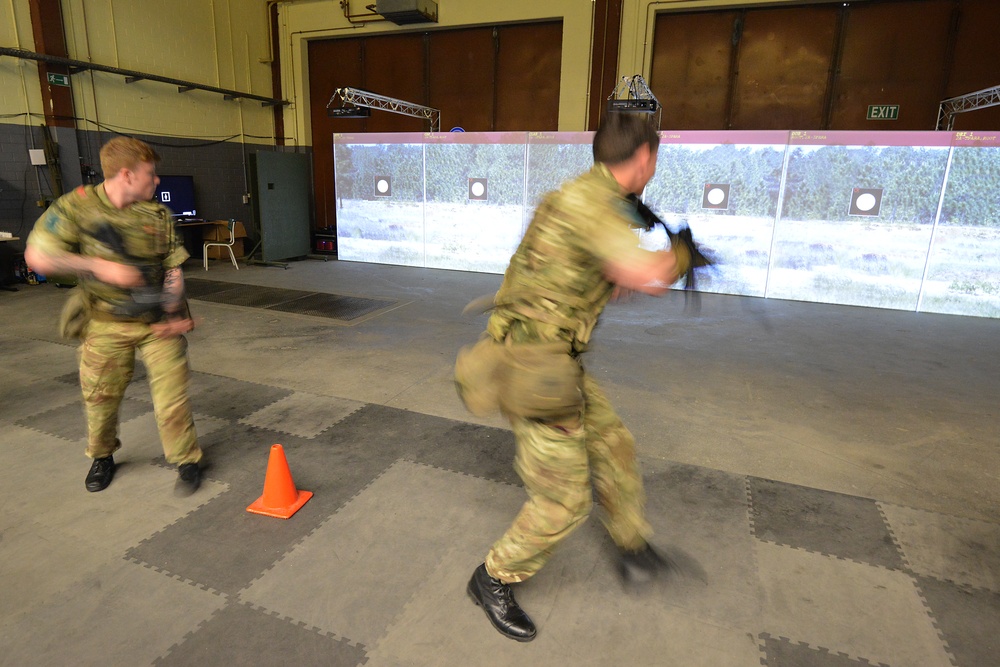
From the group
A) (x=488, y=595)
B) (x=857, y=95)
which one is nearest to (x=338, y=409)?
(x=488, y=595)

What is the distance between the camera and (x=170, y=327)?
113 inches

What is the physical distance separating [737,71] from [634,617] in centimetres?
1058

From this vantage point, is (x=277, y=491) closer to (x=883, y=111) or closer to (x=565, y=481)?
(x=565, y=481)

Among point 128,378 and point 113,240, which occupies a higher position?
point 113,240

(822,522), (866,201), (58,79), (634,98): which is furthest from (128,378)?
(58,79)

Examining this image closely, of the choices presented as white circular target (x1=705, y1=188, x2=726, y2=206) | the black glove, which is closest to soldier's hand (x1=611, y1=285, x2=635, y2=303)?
the black glove

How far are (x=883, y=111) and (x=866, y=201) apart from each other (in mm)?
3006

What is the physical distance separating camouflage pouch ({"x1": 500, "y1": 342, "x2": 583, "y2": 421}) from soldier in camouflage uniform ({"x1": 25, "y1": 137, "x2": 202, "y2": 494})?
1.84 meters

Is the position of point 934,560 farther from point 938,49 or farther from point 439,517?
point 938,49

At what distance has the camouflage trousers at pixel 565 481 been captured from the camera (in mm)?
1984

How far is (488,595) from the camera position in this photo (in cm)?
221

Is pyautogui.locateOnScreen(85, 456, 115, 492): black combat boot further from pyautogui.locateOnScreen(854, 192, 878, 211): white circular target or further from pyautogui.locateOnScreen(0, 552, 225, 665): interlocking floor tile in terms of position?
pyautogui.locateOnScreen(854, 192, 878, 211): white circular target

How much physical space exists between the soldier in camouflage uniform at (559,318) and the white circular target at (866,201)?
7.67 metres

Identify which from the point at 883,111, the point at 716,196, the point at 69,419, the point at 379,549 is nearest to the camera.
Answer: the point at 379,549
